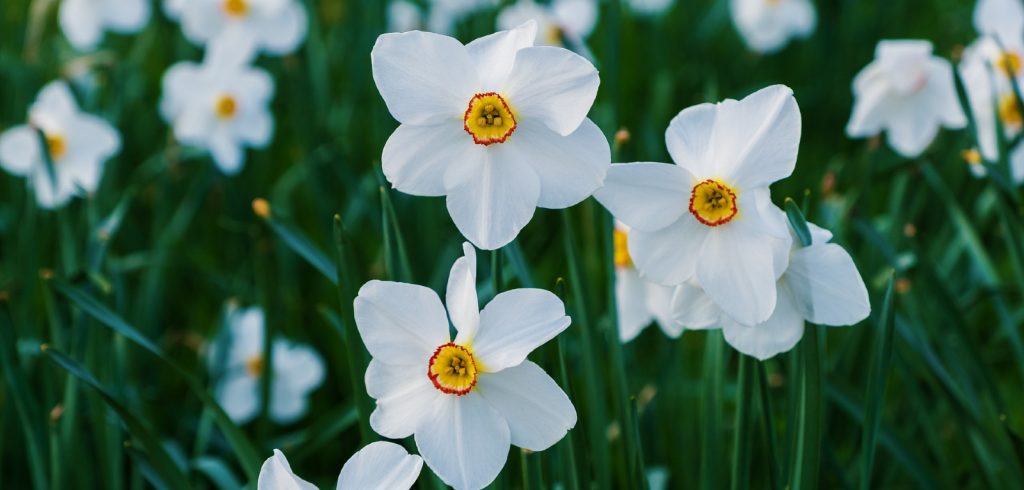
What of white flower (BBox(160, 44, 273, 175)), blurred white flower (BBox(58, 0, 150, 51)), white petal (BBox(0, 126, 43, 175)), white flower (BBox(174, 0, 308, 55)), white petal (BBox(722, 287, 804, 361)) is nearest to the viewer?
white petal (BBox(722, 287, 804, 361))

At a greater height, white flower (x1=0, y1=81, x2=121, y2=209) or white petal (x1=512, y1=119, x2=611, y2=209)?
white petal (x1=512, y1=119, x2=611, y2=209)

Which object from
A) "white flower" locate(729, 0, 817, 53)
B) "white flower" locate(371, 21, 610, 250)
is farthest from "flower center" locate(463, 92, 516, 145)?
"white flower" locate(729, 0, 817, 53)

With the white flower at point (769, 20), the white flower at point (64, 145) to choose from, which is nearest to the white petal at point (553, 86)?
the white flower at point (64, 145)

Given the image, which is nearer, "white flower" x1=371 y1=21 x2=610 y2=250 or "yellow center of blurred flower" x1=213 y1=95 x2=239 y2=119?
"white flower" x1=371 y1=21 x2=610 y2=250

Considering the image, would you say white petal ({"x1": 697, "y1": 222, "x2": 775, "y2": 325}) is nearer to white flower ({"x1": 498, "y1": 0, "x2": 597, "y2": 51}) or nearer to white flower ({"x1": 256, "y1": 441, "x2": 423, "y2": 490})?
white flower ({"x1": 256, "y1": 441, "x2": 423, "y2": 490})

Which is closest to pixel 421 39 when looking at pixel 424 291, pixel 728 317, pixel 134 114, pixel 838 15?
pixel 424 291

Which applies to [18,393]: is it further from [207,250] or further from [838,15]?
[838,15]

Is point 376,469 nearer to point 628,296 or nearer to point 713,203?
point 713,203
